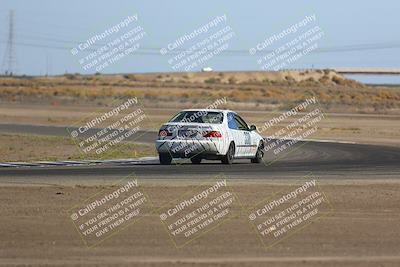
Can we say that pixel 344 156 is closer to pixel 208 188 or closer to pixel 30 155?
pixel 30 155

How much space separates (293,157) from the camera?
28.6 metres

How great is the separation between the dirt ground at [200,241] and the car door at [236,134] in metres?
9.07

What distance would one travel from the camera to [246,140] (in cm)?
2556

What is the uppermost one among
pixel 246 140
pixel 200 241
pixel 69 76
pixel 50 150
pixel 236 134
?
pixel 200 241

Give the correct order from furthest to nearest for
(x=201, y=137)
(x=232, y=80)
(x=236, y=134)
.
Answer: (x=232, y=80)
(x=236, y=134)
(x=201, y=137)

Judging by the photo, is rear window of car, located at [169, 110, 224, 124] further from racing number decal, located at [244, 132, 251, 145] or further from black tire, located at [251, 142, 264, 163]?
black tire, located at [251, 142, 264, 163]

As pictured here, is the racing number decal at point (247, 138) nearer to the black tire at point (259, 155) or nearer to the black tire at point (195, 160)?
the black tire at point (259, 155)

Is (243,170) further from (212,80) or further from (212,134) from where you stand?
(212,80)

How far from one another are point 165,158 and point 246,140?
8.12 feet

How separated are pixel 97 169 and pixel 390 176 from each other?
247 inches

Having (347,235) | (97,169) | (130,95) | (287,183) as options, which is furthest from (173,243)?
(130,95)

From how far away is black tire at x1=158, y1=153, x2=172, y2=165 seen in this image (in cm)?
2401

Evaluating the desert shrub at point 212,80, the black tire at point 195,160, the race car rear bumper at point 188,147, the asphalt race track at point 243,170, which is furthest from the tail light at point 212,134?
the desert shrub at point 212,80

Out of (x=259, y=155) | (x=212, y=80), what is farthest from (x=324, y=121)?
(x=212, y=80)
